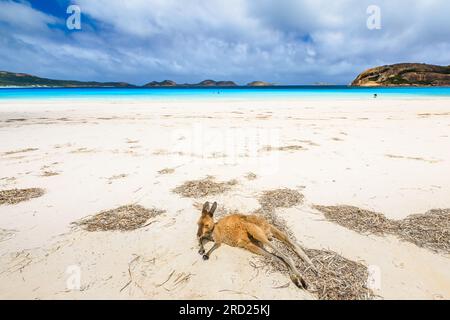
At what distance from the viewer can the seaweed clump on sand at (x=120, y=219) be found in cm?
432

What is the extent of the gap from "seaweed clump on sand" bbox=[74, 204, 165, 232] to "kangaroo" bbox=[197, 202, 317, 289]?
4.49ft

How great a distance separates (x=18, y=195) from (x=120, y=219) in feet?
9.22

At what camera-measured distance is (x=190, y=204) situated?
5.20m

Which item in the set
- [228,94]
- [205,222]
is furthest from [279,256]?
[228,94]

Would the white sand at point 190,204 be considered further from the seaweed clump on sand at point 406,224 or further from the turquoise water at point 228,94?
the turquoise water at point 228,94

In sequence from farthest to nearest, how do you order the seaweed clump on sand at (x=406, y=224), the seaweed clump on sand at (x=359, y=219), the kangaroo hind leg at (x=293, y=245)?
the seaweed clump on sand at (x=359, y=219)
the seaweed clump on sand at (x=406, y=224)
the kangaroo hind leg at (x=293, y=245)

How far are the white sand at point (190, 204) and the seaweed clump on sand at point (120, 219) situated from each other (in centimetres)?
19

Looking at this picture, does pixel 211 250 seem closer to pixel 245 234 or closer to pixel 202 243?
pixel 202 243

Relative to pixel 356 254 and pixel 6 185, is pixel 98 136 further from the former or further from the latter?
pixel 356 254

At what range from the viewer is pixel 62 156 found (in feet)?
28.1

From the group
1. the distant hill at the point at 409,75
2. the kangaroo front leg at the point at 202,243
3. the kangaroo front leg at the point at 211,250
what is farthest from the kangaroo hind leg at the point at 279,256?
the distant hill at the point at 409,75

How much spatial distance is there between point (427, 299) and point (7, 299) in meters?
4.67

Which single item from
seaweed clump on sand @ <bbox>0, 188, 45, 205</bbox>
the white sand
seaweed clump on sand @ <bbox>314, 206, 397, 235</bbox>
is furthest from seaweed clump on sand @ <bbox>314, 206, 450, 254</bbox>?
seaweed clump on sand @ <bbox>0, 188, 45, 205</bbox>

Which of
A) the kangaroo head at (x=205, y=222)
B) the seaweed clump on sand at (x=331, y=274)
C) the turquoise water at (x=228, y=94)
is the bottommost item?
the seaweed clump on sand at (x=331, y=274)
